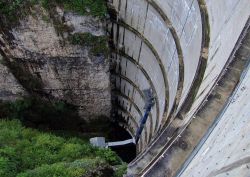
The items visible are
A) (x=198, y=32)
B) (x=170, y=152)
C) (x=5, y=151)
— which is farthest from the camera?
(x=5, y=151)

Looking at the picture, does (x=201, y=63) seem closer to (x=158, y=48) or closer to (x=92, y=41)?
(x=158, y=48)

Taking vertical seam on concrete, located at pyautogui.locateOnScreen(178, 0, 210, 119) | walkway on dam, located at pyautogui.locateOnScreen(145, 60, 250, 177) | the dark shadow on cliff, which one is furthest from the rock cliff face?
walkway on dam, located at pyautogui.locateOnScreen(145, 60, 250, 177)

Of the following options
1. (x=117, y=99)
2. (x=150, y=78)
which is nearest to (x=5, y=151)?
(x=150, y=78)

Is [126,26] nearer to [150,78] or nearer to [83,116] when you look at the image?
[150,78]

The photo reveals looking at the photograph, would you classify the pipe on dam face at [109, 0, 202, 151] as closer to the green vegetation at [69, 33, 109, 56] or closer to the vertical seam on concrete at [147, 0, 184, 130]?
the vertical seam on concrete at [147, 0, 184, 130]

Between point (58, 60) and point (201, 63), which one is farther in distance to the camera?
point (58, 60)

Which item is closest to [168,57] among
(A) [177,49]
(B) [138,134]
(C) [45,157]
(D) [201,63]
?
(A) [177,49]

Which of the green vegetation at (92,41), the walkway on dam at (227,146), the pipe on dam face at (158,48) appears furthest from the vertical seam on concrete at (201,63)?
the green vegetation at (92,41)
